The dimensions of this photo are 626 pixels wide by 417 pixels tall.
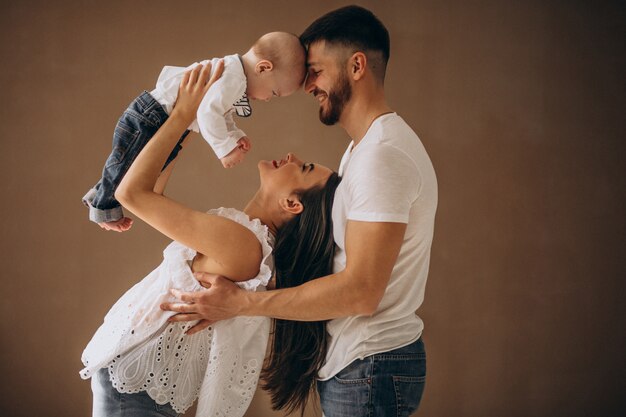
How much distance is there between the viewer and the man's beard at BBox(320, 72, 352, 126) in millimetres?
1835

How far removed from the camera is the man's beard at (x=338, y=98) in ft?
6.02

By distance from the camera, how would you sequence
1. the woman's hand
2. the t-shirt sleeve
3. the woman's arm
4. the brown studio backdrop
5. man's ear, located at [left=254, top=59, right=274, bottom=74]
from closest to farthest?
1. the t-shirt sleeve
2. the woman's arm
3. the woman's hand
4. man's ear, located at [left=254, top=59, right=274, bottom=74]
5. the brown studio backdrop

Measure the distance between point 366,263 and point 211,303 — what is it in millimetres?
427

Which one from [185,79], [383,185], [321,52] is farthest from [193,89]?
[383,185]

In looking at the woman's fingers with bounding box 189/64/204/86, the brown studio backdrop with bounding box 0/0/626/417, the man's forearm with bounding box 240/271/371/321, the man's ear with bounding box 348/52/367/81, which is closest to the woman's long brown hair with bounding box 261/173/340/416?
the man's forearm with bounding box 240/271/371/321

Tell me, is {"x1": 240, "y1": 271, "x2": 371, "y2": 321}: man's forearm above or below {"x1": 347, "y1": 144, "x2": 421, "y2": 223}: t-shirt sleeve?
below

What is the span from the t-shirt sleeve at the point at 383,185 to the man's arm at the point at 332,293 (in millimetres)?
26

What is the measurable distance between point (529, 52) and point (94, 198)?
2661mm

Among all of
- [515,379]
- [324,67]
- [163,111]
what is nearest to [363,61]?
[324,67]

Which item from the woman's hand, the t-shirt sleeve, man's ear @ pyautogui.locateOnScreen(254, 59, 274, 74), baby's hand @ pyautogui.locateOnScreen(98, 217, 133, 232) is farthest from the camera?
baby's hand @ pyautogui.locateOnScreen(98, 217, 133, 232)

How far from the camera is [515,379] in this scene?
361 centimetres

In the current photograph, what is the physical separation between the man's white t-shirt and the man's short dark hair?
0.76 ft

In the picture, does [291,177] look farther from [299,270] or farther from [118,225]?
[118,225]

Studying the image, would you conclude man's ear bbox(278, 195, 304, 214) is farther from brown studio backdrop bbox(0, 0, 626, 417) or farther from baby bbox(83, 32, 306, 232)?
brown studio backdrop bbox(0, 0, 626, 417)
